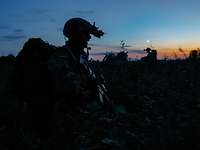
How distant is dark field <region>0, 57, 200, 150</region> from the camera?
9.60m

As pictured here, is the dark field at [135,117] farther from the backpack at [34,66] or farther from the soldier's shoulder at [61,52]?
the soldier's shoulder at [61,52]

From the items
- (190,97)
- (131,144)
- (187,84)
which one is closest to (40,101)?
(131,144)

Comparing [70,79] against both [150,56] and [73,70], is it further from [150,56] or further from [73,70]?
[150,56]

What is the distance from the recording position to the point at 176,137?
9812 millimetres

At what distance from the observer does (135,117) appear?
518 inches

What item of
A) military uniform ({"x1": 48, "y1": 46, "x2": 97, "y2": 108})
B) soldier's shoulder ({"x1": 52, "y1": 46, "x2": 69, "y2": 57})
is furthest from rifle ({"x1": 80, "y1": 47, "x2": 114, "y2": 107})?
soldier's shoulder ({"x1": 52, "y1": 46, "x2": 69, "y2": 57})

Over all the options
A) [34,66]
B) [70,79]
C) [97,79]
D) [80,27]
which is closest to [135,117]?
[97,79]

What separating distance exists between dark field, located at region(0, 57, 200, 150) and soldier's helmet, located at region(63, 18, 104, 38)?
4.91 ft

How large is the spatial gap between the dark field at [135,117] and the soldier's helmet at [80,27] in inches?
59.0

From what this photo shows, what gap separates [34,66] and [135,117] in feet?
13.1

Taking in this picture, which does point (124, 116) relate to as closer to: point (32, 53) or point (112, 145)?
point (112, 145)

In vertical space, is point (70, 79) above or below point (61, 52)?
below

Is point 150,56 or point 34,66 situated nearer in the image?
point 34,66

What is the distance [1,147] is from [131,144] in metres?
2.60
